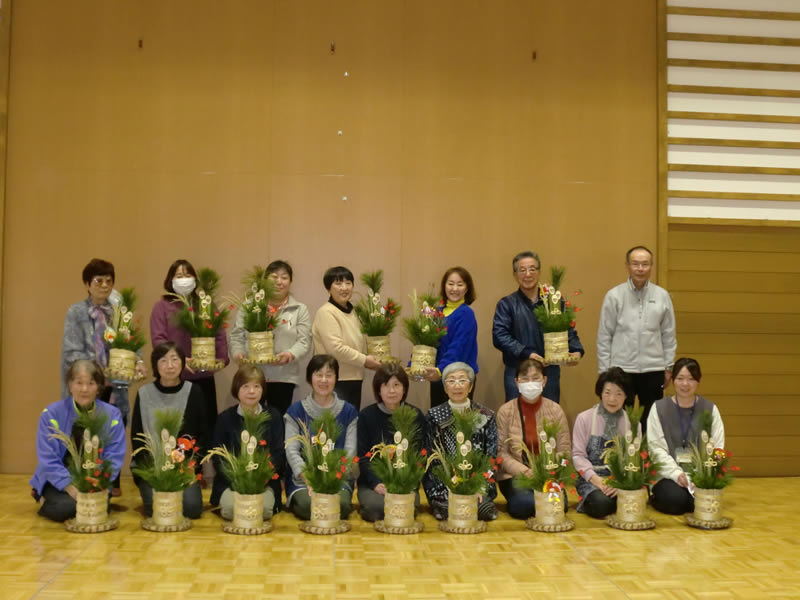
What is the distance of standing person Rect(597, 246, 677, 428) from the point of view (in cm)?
550

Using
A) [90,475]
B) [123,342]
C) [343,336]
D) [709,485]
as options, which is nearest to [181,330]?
[123,342]

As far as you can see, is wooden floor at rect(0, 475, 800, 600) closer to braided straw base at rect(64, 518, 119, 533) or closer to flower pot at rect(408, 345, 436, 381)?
braided straw base at rect(64, 518, 119, 533)

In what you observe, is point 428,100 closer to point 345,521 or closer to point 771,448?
point 345,521

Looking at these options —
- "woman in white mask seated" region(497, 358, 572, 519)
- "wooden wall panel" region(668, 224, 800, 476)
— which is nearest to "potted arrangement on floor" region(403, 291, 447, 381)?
"woman in white mask seated" region(497, 358, 572, 519)

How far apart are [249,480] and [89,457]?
0.87 meters

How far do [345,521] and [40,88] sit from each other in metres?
4.06

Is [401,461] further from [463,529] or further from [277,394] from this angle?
[277,394]

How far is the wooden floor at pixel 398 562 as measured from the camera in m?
3.35

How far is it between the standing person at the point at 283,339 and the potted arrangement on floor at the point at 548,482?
65.1 inches

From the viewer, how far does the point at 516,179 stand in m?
6.40

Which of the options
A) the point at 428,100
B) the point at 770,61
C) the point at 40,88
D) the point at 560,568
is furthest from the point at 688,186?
the point at 40,88

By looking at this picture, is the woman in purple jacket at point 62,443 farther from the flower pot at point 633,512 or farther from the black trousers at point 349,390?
the flower pot at point 633,512

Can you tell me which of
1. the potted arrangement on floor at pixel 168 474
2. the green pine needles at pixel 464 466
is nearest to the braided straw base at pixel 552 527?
the green pine needles at pixel 464 466

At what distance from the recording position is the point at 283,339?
532 cm
